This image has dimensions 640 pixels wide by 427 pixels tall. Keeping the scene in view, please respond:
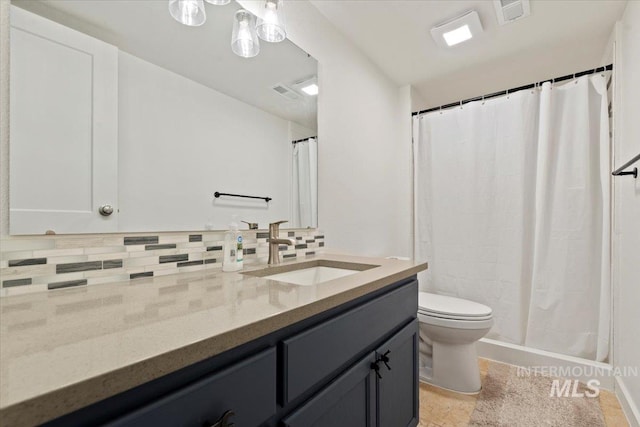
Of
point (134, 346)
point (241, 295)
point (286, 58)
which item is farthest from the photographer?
point (286, 58)

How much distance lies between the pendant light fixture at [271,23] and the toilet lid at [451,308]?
1.66 metres

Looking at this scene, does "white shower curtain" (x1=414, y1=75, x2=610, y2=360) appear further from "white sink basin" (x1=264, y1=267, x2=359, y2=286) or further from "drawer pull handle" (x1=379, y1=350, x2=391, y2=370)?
"drawer pull handle" (x1=379, y1=350, x2=391, y2=370)

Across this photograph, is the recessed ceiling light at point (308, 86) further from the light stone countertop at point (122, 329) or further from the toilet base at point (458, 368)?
the toilet base at point (458, 368)

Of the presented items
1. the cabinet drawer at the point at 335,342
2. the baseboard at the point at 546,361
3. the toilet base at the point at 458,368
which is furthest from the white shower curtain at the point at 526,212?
the cabinet drawer at the point at 335,342

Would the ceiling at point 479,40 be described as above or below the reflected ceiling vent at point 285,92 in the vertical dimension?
above

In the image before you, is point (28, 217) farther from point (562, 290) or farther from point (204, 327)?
point (562, 290)

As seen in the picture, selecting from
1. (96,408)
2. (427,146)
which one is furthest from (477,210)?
(96,408)

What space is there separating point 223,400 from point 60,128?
817mm

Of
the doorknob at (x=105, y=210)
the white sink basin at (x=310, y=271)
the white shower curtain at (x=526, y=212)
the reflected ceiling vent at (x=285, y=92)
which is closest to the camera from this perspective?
the doorknob at (x=105, y=210)

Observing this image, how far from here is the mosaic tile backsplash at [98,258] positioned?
28.7 inches

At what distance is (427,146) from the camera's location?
8.20ft

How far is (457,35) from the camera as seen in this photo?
1.96 m

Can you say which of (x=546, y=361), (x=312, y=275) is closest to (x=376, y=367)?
(x=312, y=275)

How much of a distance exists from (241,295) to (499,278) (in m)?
2.06
